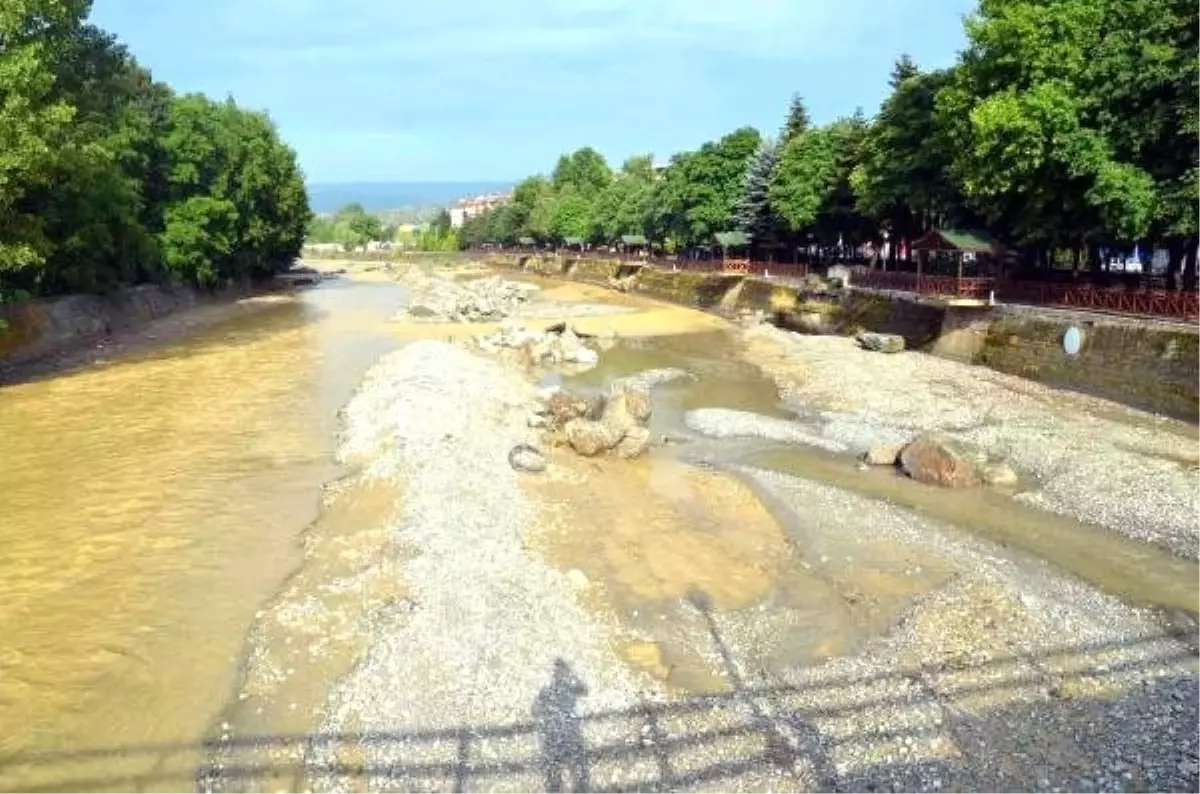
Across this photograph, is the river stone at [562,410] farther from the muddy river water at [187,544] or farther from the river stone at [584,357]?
the river stone at [584,357]

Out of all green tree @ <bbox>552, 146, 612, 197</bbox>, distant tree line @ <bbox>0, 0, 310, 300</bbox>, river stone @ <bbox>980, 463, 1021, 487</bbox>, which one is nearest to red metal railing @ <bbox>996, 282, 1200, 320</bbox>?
river stone @ <bbox>980, 463, 1021, 487</bbox>

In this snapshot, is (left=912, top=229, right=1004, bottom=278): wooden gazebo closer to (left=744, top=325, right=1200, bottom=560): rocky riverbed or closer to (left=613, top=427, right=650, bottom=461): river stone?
(left=744, top=325, right=1200, bottom=560): rocky riverbed

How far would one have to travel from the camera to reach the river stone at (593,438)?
79.5ft

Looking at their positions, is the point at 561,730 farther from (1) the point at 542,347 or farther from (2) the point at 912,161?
(2) the point at 912,161

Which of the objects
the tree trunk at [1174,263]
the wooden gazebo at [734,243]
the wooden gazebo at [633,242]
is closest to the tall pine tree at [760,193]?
the wooden gazebo at [734,243]

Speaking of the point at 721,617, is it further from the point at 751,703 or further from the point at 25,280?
the point at 25,280

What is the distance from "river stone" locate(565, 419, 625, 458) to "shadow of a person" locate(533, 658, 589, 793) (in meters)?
12.0

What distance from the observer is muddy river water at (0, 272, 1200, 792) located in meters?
12.0

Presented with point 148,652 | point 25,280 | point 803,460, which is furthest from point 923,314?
Result: point 25,280

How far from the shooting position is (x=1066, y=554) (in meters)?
17.4

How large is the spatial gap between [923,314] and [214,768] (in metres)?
39.7

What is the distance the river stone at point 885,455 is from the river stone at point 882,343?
1898 cm

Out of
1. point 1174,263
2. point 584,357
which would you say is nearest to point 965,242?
point 1174,263

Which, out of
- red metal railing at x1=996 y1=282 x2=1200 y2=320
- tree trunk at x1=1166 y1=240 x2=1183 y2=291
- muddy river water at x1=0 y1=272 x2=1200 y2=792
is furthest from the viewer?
tree trunk at x1=1166 y1=240 x2=1183 y2=291
